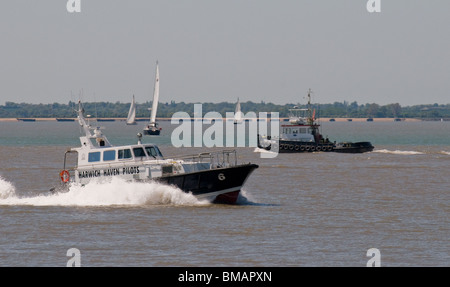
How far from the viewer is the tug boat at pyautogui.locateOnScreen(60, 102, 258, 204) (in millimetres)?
34094

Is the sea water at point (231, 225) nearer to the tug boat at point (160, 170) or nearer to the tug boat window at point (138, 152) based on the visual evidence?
the tug boat at point (160, 170)

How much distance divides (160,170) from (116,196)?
2519mm

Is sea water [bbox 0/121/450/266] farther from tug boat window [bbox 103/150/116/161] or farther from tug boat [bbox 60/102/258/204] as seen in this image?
tug boat window [bbox 103/150/116/161]

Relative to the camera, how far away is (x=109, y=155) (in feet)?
117

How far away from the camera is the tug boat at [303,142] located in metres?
87.4

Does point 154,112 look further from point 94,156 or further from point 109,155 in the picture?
point 109,155

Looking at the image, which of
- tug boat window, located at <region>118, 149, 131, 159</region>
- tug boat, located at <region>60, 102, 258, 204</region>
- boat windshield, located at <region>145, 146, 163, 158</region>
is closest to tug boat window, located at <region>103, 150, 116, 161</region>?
tug boat, located at <region>60, 102, 258, 204</region>

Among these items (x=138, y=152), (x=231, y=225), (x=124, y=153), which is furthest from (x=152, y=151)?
(x=231, y=225)

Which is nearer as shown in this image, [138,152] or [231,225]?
[231,225]

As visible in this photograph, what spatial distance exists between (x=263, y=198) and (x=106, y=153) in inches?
331

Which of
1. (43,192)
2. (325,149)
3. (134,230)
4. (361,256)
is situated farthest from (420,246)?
(325,149)

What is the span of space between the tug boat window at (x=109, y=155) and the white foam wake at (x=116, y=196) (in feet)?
3.56

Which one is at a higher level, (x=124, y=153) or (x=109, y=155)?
(x=124, y=153)

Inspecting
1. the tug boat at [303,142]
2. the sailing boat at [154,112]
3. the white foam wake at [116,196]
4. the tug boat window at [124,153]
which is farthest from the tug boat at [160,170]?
the sailing boat at [154,112]
